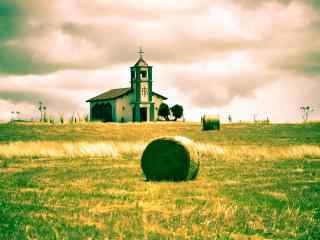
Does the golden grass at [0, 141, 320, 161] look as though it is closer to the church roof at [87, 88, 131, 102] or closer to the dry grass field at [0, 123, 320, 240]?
the dry grass field at [0, 123, 320, 240]

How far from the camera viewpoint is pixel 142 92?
303 ft

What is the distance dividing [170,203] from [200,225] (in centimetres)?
245

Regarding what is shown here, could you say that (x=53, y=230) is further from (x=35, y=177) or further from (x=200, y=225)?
(x=35, y=177)

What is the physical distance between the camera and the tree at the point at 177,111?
312 feet

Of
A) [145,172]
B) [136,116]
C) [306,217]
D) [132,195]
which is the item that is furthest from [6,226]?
[136,116]

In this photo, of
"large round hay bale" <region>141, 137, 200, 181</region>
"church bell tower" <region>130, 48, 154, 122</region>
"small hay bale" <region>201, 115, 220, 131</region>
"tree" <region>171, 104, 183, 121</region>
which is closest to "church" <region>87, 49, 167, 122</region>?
"church bell tower" <region>130, 48, 154, 122</region>

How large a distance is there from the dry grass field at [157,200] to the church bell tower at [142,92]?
66092 millimetres

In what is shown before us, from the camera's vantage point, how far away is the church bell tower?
9225 centimetres

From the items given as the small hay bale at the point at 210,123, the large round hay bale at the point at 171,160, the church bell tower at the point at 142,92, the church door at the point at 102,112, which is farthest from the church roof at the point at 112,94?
the large round hay bale at the point at 171,160

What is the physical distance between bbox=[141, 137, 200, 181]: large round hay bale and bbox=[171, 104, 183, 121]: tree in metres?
76.4

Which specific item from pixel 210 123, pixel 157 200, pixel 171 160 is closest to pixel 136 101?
pixel 210 123

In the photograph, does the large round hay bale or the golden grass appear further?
the golden grass

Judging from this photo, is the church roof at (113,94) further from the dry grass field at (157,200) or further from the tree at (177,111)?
the dry grass field at (157,200)

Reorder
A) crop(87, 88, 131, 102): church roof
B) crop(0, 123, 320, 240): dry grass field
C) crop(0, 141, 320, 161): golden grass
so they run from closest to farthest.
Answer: crop(0, 123, 320, 240): dry grass field < crop(0, 141, 320, 161): golden grass < crop(87, 88, 131, 102): church roof
